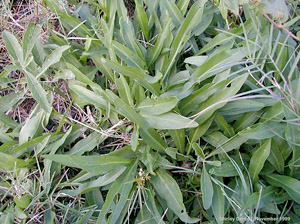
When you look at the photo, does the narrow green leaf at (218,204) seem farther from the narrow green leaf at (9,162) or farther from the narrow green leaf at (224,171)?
the narrow green leaf at (9,162)

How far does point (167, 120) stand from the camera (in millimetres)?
1306

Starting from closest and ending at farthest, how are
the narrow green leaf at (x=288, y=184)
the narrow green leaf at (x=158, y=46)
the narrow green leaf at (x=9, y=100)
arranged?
1. the narrow green leaf at (x=288, y=184)
2. the narrow green leaf at (x=158, y=46)
3. the narrow green leaf at (x=9, y=100)

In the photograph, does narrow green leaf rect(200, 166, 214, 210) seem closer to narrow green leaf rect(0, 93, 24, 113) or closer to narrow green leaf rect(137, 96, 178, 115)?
narrow green leaf rect(137, 96, 178, 115)

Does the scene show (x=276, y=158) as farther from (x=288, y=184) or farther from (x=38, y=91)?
(x=38, y=91)

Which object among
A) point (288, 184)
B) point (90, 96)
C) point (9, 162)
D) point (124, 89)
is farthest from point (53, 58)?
point (288, 184)

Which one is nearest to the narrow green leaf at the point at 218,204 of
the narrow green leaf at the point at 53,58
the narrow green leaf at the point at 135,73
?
the narrow green leaf at the point at 135,73

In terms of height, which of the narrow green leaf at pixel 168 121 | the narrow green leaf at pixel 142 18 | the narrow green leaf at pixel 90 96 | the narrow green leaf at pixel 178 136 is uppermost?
the narrow green leaf at pixel 142 18

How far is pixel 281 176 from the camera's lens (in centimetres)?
129

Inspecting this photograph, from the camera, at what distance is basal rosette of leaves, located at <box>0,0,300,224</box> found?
1.27 meters

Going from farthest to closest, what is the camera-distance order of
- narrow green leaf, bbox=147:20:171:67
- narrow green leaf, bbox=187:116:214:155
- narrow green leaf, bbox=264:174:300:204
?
narrow green leaf, bbox=147:20:171:67, narrow green leaf, bbox=187:116:214:155, narrow green leaf, bbox=264:174:300:204

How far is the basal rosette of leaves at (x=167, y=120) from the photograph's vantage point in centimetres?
127

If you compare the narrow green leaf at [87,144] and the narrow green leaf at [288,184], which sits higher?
the narrow green leaf at [87,144]

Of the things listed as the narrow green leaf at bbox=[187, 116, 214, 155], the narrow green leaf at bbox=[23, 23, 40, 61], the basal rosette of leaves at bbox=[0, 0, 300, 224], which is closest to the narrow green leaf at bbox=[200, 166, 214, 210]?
the basal rosette of leaves at bbox=[0, 0, 300, 224]

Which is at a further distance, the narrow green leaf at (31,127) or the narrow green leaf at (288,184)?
the narrow green leaf at (31,127)
